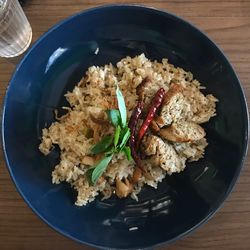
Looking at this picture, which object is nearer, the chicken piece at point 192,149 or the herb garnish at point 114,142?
the herb garnish at point 114,142

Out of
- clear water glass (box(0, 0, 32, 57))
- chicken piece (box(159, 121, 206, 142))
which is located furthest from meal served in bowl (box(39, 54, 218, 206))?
clear water glass (box(0, 0, 32, 57))

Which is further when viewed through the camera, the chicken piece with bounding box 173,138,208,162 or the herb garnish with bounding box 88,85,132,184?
the chicken piece with bounding box 173,138,208,162

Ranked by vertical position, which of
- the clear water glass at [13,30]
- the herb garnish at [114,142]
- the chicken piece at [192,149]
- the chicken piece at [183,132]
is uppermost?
the clear water glass at [13,30]

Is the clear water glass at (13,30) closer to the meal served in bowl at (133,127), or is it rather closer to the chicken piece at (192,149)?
the meal served in bowl at (133,127)

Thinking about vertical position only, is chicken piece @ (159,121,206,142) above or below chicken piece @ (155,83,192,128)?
below

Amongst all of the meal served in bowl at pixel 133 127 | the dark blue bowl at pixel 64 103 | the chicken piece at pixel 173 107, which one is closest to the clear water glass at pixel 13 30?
the dark blue bowl at pixel 64 103

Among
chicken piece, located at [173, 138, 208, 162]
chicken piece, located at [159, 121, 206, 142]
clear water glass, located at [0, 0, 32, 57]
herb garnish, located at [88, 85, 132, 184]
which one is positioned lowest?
chicken piece, located at [173, 138, 208, 162]

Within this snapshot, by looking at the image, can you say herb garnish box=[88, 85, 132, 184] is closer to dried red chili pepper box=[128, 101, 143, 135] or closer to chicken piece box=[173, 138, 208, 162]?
dried red chili pepper box=[128, 101, 143, 135]
